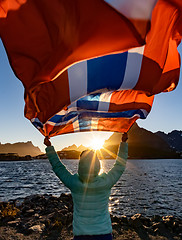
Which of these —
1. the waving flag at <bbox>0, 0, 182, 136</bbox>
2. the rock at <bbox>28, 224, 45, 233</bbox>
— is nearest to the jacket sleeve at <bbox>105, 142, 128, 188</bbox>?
the waving flag at <bbox>0, 0, 182, 136</bbox>

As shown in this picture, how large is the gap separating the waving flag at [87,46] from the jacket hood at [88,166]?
3.55 ft

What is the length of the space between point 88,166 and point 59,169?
60cm

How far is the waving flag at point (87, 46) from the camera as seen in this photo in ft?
8.22

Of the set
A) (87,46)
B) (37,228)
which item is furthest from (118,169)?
(37,228)

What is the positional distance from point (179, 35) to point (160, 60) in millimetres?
571

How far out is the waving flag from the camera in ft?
8.22

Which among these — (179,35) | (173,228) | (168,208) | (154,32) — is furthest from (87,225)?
(168,208)

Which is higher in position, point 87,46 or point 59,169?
point 87,46

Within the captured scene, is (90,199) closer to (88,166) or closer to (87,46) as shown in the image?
(88,166)

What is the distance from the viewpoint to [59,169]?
10.6ft

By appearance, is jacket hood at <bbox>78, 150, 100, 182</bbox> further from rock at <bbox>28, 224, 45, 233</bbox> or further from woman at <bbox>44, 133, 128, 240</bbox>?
rock at <bbox>28, 224, 45, 233</bbox>

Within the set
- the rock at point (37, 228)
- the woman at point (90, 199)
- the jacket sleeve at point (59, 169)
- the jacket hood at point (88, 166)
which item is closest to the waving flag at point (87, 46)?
the jacket sleeve at point (59, 169)

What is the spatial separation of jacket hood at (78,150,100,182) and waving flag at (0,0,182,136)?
1082 mm

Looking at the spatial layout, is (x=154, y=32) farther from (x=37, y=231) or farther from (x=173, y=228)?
(x=173, y=228)
